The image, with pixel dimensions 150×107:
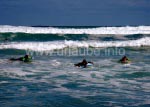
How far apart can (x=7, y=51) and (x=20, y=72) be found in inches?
371

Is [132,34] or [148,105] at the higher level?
[132,34]

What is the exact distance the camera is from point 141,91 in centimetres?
854

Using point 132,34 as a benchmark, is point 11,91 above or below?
below

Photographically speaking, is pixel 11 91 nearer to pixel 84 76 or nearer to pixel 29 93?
pixel 29 93

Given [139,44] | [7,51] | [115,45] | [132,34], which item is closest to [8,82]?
[7,51]

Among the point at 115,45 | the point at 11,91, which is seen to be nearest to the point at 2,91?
the point at 11,91

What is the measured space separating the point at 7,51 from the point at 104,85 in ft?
40.6

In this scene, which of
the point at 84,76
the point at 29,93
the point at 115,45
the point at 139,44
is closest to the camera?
the point at 29,93

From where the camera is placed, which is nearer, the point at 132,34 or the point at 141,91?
the point at 141,91

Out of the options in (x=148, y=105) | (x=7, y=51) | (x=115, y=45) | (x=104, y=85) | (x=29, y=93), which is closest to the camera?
(x=148, y=105)

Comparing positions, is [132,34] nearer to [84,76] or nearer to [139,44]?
[139,44]

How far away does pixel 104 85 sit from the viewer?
9.35 m

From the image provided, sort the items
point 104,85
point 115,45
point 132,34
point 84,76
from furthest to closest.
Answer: point 132,34
point 115,45
point 84,76
point 104,85

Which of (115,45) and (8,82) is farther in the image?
(115,45)
